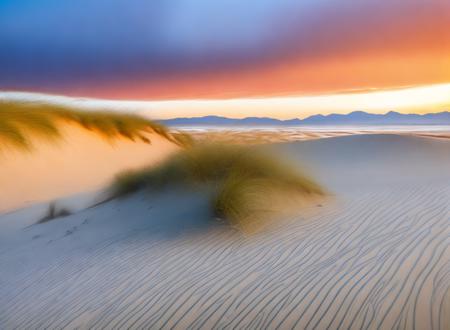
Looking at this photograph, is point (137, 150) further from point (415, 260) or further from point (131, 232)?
point (415, 260)

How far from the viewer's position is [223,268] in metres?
3.62

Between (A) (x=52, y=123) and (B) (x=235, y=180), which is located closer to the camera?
(B) (x=235, y=180)

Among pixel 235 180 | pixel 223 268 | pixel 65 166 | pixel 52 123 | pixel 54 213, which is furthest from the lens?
pixel 52 123

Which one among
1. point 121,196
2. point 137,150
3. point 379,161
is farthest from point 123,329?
point 379,161

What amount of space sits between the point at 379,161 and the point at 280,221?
23.9 feet

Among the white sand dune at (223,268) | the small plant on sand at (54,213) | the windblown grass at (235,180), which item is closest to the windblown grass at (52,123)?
the small plant on sand at (54,213)

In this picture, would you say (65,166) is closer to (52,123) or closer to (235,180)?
(52,123)

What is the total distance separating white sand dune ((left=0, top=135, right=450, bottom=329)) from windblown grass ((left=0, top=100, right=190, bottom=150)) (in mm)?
2611

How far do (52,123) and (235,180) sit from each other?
20.3 ft

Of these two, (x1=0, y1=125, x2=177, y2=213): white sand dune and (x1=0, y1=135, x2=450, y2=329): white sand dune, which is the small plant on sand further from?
(x1=0, y1=125, x2=177, y2=213): white sand dune

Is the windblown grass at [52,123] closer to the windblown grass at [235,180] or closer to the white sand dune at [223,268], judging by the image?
the white sand dune at [223,268]

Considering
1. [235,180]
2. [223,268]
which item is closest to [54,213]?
[235,180]

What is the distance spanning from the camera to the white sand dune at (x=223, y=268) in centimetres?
281

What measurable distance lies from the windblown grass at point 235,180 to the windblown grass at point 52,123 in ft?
9.15
